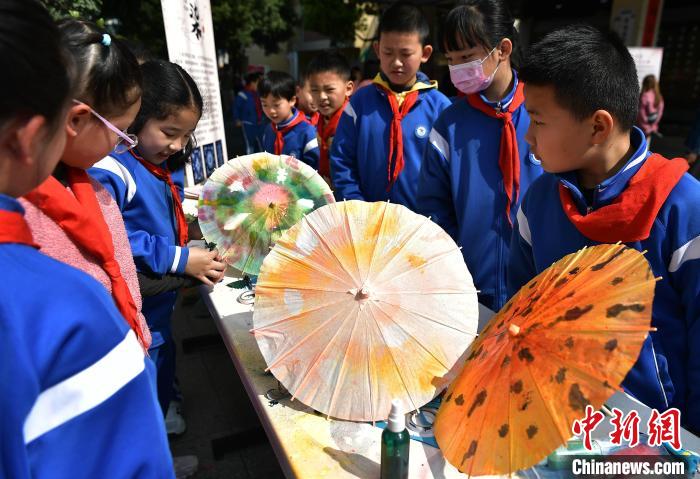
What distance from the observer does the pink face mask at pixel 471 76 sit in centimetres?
229

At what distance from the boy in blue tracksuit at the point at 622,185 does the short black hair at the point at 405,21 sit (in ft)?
5.24

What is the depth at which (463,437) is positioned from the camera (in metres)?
1.12

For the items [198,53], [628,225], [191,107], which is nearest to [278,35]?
[198,53]

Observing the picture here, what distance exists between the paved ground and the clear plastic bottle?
175cm

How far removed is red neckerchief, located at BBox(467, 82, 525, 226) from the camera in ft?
7.37

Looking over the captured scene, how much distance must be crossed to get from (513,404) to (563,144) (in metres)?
0.85

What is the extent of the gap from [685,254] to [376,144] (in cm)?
211

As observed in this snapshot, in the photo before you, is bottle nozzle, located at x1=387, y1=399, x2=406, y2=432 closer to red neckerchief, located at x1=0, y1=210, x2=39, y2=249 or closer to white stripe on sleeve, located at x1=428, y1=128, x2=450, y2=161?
red neckerchief, located at x1=0, y1=210, x2=39, y2=249

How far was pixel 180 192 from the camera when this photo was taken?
271 cm

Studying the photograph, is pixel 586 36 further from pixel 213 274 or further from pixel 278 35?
pixel 278 35

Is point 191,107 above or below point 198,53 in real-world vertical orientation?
below

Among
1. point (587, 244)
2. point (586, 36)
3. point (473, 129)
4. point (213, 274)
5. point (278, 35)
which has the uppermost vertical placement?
point (278, 35)

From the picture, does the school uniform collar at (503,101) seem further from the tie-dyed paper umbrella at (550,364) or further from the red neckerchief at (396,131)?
the tie-dyed paper umbrella at (550,364)

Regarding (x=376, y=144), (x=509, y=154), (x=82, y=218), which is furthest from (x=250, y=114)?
(x=82, y=218)
